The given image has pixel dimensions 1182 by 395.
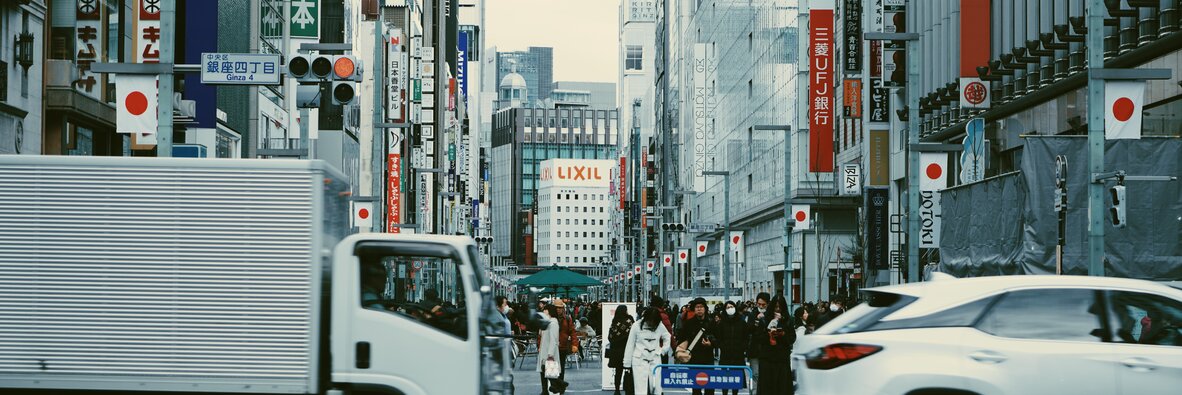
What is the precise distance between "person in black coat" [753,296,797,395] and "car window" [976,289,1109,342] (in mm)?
9591

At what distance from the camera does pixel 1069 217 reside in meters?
23.5

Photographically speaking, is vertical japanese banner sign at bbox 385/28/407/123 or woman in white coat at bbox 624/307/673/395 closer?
woman in white coat at bbox 624/307/673/395

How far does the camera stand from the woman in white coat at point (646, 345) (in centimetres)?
1898

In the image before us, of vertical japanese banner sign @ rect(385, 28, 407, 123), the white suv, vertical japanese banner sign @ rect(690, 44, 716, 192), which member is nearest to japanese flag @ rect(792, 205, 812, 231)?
vertical japanese banner sign @ rect(385, 28, 407, 123)

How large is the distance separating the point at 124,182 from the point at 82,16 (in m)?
17.5

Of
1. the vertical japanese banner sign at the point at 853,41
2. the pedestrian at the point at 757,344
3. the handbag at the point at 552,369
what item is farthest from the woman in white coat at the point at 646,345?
the vertical japanese banner sign at the point at 853,41

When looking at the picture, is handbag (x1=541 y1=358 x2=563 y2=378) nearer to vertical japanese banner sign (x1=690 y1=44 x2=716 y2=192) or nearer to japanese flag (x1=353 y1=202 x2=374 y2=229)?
japanese flag (x1=353 y1=202 x2=374 y2=229)

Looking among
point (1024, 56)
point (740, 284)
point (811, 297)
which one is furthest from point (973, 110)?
point (740, 284)

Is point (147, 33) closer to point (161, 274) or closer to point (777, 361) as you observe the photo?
point (777, 361)

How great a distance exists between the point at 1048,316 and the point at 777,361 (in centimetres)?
981

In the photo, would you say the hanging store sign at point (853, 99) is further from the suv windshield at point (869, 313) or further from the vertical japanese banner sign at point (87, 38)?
the suv windshield at point (869, 313)

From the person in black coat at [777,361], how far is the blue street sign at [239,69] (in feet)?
23.9

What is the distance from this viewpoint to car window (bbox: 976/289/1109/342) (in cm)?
1035

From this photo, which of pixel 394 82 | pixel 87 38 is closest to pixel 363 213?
pixel 87 38
